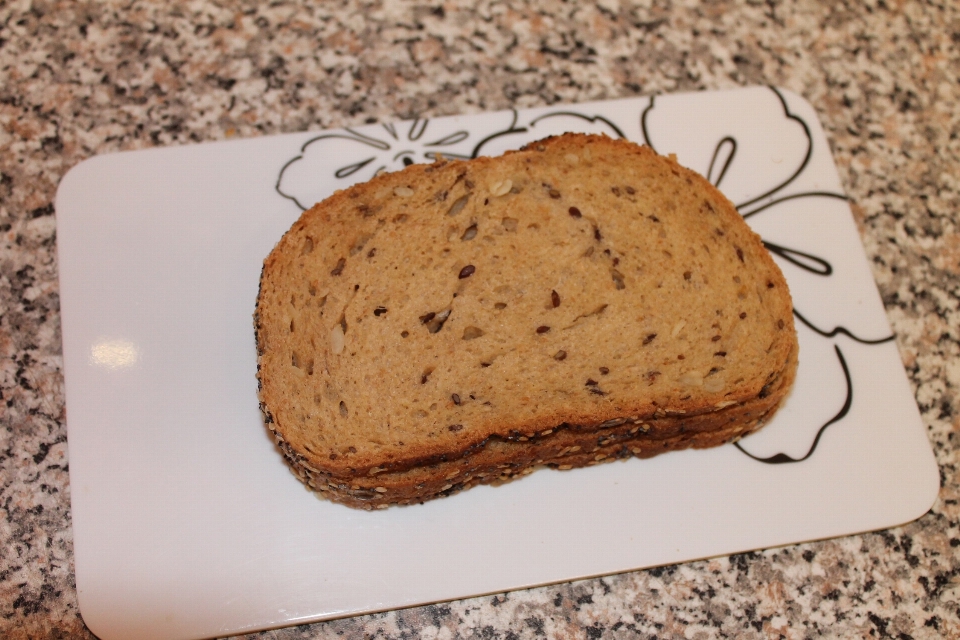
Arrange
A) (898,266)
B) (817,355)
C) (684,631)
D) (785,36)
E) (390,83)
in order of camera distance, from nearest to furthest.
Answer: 1. (684,631)
2. (817,355)
3. (898,266)
4. (390,83)
5. (785,36)

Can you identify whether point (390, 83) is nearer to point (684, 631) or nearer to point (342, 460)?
point (342, 460)

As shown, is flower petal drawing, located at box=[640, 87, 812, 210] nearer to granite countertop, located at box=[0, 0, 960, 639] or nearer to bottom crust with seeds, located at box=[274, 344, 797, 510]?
granite countertop, located at box=[0, 0, 960, 639]

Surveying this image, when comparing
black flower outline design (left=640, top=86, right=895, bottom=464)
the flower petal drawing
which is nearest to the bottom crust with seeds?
black flower outline design (left=640, top=86, right=895, bottom=464)

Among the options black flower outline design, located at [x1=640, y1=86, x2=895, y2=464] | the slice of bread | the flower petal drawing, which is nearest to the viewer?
the slice of bread

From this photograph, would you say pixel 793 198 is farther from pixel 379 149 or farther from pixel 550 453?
pixel 379 149

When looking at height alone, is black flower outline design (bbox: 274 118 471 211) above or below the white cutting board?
above

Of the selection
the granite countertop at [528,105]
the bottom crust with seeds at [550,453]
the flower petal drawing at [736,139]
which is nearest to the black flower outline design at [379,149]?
the granite countertop at [528,105]

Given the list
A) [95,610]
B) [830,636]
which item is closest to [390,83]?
[95,610]
